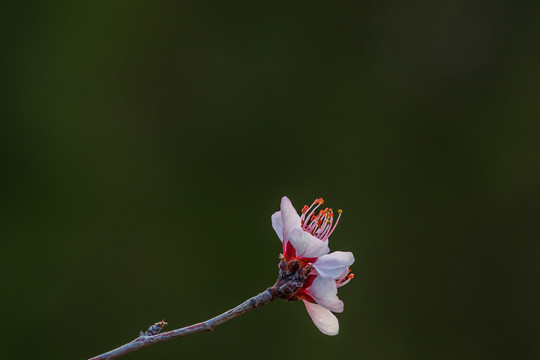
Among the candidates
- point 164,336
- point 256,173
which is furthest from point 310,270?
point 256,173

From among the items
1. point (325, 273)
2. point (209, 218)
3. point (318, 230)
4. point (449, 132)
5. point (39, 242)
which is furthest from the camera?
point (449, 132)

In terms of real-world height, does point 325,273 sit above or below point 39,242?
below

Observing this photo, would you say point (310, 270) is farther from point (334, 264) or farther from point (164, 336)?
point (164, 336)

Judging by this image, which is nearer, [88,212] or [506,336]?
[88,212]

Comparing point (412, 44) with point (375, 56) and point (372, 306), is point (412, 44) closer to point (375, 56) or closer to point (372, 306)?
point (375, 56)

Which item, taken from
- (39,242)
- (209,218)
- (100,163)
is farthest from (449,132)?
(39,242)

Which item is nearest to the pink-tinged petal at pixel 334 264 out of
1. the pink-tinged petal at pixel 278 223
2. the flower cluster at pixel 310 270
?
the flower cluster at pixel 310 270

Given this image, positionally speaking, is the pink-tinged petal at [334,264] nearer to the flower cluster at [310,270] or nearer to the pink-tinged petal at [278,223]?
the flower cluster at [310,270]

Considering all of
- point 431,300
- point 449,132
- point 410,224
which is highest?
point 449,132
